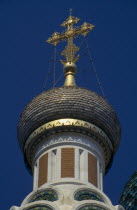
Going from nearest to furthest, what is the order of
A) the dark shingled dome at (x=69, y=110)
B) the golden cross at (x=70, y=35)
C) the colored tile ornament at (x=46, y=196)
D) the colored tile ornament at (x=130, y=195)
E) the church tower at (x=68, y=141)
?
the colored tile ornament at (x=46, y=196) < the church tower at (x=68, y=141) < the dark shingled dome at (x=69, y=110) < the golden cross at (x=70, y=35) < the colored tile ornament at (x=130, y=195)

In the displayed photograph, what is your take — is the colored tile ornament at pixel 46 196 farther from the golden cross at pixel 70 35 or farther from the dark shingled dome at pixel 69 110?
the golden cross at pixel 70 35

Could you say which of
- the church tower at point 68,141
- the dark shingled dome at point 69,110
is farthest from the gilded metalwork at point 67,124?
the dark shingled dome at point 69,110

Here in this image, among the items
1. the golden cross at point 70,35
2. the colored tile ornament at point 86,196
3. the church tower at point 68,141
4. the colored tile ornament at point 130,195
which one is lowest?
the colored tile ornament at point 86,196

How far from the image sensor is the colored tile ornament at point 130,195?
1195 inches

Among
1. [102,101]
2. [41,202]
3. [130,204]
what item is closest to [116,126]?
[102,101]

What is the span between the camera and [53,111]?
23781 mm

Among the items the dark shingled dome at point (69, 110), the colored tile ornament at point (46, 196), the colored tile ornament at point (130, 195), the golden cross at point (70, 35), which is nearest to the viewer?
the colored tile ornament at point (46, 196)

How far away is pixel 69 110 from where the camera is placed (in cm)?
2370

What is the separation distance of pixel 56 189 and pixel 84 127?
91.8 inches

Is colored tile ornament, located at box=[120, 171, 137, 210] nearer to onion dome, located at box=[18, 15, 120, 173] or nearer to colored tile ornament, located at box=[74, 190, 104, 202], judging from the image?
onion dome, located at box=[18, 15, 120, 173]

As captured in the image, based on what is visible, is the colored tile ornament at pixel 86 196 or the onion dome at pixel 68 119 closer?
the colored tile ornament at pixel 86 196

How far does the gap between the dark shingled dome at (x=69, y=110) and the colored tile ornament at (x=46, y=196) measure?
2.53 m

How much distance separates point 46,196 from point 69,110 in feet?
9.46

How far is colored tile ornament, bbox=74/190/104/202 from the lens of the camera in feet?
71.1
